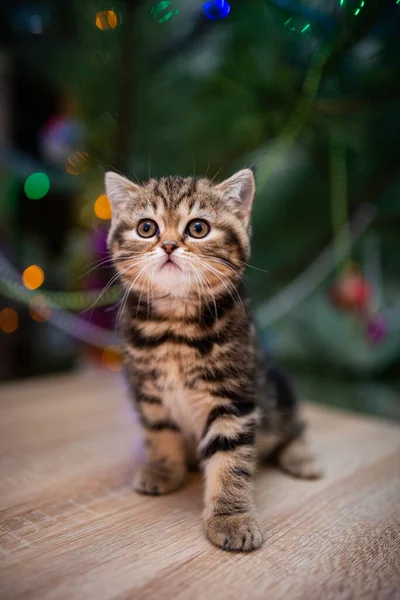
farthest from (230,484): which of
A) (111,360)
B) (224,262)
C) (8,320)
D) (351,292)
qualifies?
(8,320)

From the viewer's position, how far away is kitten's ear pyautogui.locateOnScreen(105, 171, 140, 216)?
104 centimetres

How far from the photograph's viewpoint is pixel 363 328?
1.78 meters

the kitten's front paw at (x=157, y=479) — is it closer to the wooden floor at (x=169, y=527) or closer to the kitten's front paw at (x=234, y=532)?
the wooden floor at (x=169, y=527)

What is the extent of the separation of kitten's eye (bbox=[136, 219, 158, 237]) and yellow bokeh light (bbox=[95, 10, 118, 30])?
860 mm

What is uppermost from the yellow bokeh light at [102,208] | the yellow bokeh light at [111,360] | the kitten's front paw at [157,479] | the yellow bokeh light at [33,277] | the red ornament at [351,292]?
the yellow bokeh light at [102,208]

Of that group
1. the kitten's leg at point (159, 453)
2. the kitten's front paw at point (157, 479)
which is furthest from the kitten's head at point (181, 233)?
the kitten's front paw at point (157, 479)

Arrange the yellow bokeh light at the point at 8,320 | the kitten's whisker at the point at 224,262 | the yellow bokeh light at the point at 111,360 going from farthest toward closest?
the yellow bokeh light at the point at 111,360
the yellow bokeh light at the point at 8,320
the kitten's whisker at the point at 224,262

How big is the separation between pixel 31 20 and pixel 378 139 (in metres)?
1.34

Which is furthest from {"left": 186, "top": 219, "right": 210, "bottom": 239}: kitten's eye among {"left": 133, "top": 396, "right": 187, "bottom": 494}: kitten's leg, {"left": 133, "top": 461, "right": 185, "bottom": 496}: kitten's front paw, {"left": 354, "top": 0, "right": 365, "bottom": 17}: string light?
{"left": 354, "top": 0, "right": 365, "bottom": 17}: string light

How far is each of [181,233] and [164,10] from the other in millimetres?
774

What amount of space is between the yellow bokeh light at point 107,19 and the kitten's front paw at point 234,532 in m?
1.46

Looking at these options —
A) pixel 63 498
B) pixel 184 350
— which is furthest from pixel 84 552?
pixel 184 350

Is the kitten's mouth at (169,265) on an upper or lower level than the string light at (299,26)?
lower

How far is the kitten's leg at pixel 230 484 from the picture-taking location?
2.67 feet
